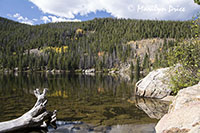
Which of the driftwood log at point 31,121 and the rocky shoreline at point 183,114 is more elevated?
the rocky shoreline at point 183,114

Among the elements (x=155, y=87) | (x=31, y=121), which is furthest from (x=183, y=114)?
(x=155, y=87)

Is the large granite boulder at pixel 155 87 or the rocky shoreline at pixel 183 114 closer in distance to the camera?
the rocky shoreline at pixel 183 114

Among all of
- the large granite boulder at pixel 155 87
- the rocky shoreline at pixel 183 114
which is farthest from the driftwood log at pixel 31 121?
the large granite boulder at pixel 155 87

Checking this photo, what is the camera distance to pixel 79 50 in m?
186

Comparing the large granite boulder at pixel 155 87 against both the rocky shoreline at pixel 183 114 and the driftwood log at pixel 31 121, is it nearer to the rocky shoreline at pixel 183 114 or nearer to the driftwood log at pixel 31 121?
the rocky shoreline at pixel 183 114

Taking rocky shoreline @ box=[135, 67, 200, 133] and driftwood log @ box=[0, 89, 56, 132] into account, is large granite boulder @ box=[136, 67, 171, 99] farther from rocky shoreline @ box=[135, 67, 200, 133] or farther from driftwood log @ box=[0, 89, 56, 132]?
driftwood log @ box=[0, 89, 56, 132]

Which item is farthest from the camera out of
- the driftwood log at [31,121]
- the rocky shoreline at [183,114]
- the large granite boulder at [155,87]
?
the large granite boulder at [155,87]

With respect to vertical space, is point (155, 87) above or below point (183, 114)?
below

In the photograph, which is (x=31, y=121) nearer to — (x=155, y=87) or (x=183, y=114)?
(x=183, y=114)

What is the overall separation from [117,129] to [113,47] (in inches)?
6719

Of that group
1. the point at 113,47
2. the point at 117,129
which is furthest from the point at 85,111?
the point at 113,47

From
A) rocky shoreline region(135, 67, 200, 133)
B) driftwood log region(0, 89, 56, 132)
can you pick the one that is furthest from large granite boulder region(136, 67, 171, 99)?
driftwood log region(0, 89, 56, 132)

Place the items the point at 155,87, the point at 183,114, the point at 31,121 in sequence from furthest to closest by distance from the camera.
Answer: the point at 155,87 → the point at 31,121 → the point at 183,114

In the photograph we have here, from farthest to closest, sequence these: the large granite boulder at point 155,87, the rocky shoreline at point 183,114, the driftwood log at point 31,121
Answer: the large granite boulder at point 155,87, the driftwood log at point 31,121, the rocky shoreline at point 183,114
